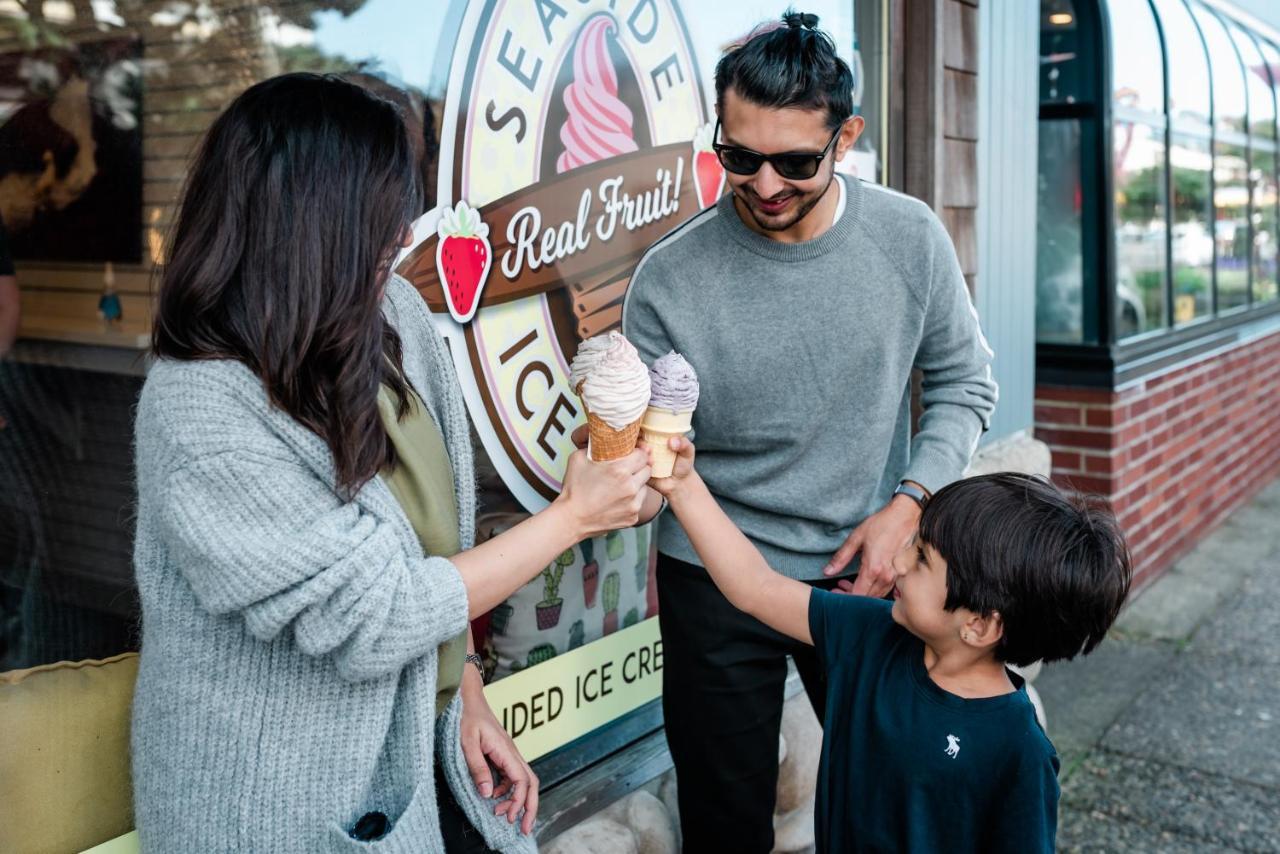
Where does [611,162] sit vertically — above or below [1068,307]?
above

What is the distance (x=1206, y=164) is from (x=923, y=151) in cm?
449

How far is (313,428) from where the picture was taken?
1.67m

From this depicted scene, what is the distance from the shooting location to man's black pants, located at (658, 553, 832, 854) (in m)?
2.67

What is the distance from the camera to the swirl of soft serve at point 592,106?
10.0ft

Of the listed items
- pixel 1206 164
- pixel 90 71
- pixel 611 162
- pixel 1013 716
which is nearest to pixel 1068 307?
pixel 1206 164

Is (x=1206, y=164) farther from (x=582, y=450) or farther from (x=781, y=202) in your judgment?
(x=582, y=450)

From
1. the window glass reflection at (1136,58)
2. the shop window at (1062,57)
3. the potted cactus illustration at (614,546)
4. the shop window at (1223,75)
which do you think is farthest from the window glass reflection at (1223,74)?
the potted cactus illustration at (614,546)

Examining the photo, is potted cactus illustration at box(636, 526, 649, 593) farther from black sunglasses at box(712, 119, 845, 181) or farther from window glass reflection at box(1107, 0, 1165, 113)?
window glass reflection at box(1107, 0, 1165, 113)

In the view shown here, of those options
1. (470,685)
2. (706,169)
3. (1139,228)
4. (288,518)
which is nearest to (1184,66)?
(1139,228)

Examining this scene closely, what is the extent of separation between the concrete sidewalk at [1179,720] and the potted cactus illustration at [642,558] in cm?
176

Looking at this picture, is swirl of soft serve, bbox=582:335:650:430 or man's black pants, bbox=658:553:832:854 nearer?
swirl of soft serve, bbox=582:335:650:430

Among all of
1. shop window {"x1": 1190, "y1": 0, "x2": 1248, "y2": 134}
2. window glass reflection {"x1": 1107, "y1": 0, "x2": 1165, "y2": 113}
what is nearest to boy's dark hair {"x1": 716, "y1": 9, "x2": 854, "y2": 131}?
window glass reflection {"x1": 1107, "y1": 0, "x2": 1165, "y2": 113}

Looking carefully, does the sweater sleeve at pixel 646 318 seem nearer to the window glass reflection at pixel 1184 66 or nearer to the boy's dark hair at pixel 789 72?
the boy's dark hair at pixel 789 72

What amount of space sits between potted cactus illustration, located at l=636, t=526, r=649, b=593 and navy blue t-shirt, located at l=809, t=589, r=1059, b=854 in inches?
44.0
